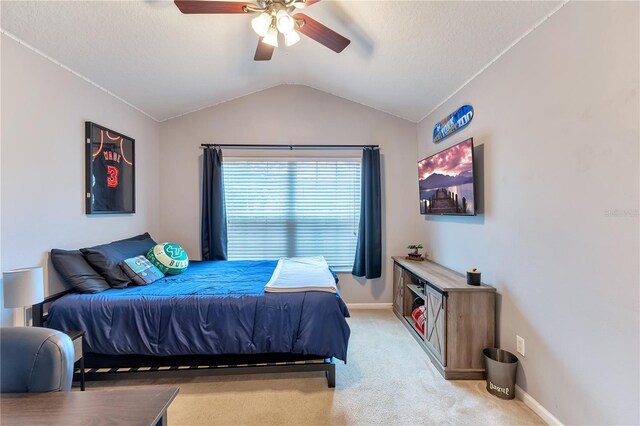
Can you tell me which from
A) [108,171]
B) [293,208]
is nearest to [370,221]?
[293,208]

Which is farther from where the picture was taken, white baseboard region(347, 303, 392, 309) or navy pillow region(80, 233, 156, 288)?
white baseboard region(347, 303, 392, 309)

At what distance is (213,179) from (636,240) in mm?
3761

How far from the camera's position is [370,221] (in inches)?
146

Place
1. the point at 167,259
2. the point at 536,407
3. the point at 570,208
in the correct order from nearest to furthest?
the point at 570,208, the point at 536,407, the point at 167,259

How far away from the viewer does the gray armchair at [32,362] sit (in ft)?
3.33

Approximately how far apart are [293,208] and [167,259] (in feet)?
5.42

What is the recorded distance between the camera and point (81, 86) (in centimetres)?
247

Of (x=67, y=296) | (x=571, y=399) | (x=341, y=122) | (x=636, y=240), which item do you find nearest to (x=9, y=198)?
(x=67, y=296)

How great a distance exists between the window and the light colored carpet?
5.61 ft

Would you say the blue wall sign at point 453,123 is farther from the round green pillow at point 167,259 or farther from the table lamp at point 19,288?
the table lamp at point 19,288

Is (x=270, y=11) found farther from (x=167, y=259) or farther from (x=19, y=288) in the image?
(x=167, y=259)

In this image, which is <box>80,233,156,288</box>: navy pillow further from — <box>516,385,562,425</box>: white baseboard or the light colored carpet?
<box>516,385,562,425</box>: white baseboard

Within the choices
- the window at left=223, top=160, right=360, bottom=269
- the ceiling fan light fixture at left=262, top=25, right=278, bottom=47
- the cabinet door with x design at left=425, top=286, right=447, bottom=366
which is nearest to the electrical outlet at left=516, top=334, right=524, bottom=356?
the cabinet door with x design at left=425, top=286, right=447, bottom=366

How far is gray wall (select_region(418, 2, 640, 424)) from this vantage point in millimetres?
1349
